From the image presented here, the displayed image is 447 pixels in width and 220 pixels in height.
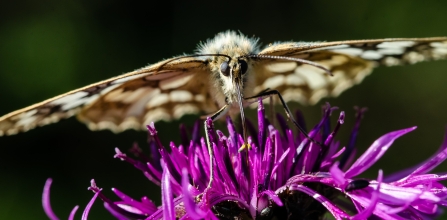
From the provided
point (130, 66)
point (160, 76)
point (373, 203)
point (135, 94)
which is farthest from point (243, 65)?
point (130, 66)

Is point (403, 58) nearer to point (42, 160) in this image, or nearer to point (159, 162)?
point (159, 162)

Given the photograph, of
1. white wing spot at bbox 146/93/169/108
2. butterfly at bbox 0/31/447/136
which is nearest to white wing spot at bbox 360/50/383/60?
butterfly at bbox 0/31/447/136

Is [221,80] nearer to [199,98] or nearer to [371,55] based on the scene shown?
[199,98]

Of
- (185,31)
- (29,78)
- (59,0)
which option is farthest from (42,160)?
(185,31)

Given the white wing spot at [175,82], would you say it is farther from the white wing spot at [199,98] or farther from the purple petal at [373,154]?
the purple petal at [373,154]

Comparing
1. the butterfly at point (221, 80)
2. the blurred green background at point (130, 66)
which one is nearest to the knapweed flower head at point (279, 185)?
the butterfly at point (221, 80)

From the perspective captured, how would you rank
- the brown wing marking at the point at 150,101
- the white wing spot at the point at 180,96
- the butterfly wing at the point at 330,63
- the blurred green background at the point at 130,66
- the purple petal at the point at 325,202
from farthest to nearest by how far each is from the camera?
the blurred green background at the point at 130,66 < the white wing spot at the point at 180,96 < the brown wing marking at the point at 150,101 < the butterfly wing at the point at 330,63 < the purple petal at the point at 325,202
